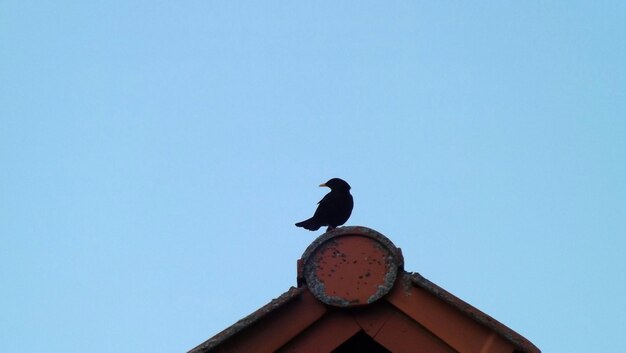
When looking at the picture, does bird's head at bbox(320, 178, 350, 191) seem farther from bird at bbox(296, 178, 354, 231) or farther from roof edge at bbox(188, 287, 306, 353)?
roof edge at bbox(188, 287, 306, 353)

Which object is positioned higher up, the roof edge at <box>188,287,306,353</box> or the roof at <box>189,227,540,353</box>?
the roof at <box>189,227,540,353</box>

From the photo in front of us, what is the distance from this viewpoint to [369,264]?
8.29ft

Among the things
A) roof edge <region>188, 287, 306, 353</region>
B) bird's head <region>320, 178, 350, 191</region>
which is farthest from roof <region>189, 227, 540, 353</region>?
bird's head <region>320, 178, 350, 191</region>

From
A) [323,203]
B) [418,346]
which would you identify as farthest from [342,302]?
[323,203]

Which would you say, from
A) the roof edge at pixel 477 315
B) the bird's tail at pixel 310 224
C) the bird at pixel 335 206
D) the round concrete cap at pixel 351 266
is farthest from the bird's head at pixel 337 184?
the roof edge at pixel 477 315

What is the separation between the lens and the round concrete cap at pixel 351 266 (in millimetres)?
2463

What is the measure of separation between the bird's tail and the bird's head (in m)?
0.22

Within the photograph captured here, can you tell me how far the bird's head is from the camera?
4.19 m

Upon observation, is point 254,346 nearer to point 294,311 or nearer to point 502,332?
point 294,311

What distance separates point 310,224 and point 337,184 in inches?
18.0

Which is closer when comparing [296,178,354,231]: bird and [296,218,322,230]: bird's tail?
[296,178,354,231]: bird

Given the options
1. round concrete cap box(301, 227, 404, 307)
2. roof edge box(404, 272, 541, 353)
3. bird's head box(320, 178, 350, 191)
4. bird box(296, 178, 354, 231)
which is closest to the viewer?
roof edge box(404, 272, 541, 353)

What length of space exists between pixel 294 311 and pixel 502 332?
0.64m

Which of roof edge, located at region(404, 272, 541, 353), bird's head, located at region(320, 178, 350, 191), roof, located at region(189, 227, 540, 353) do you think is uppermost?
bird's head, located at region(320, 178, 350, 191)
